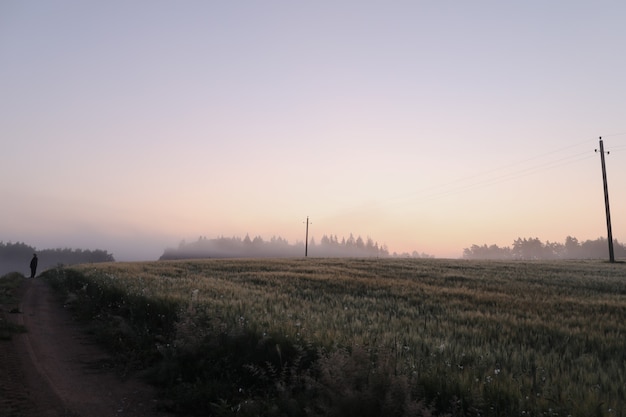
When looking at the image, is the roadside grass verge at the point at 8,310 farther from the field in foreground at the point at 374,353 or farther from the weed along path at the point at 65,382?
the field in foreground at the point at 374,353

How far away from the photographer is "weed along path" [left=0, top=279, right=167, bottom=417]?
6.99 metres

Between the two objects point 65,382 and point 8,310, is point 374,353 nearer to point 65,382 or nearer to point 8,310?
point 65,382

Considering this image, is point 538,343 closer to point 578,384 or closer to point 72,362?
point 578,384

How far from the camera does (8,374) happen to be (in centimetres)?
A: 846

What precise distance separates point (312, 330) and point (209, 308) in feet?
12.4

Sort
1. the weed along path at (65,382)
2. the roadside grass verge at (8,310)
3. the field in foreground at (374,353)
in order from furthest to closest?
the roadside grass verge at (8,310)
the weed along path at (65,382)
the field in foreground at (374,353)

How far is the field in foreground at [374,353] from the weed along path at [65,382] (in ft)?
Answer: 1.69

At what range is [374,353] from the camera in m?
7.75

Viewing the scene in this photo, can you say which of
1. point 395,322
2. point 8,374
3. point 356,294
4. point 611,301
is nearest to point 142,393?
point 8,374

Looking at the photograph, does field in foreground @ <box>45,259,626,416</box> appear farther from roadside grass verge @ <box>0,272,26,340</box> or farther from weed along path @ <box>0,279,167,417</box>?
roadside grass verge @ <box>0,272,26,340</box>

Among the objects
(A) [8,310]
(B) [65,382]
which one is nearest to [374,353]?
(B) [65,382]

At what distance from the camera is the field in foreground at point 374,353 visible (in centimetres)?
579

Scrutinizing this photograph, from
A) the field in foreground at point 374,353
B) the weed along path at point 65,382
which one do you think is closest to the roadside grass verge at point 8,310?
the weed along path at point 65,382

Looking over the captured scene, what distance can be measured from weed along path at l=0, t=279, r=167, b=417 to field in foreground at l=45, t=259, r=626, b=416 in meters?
0.52
